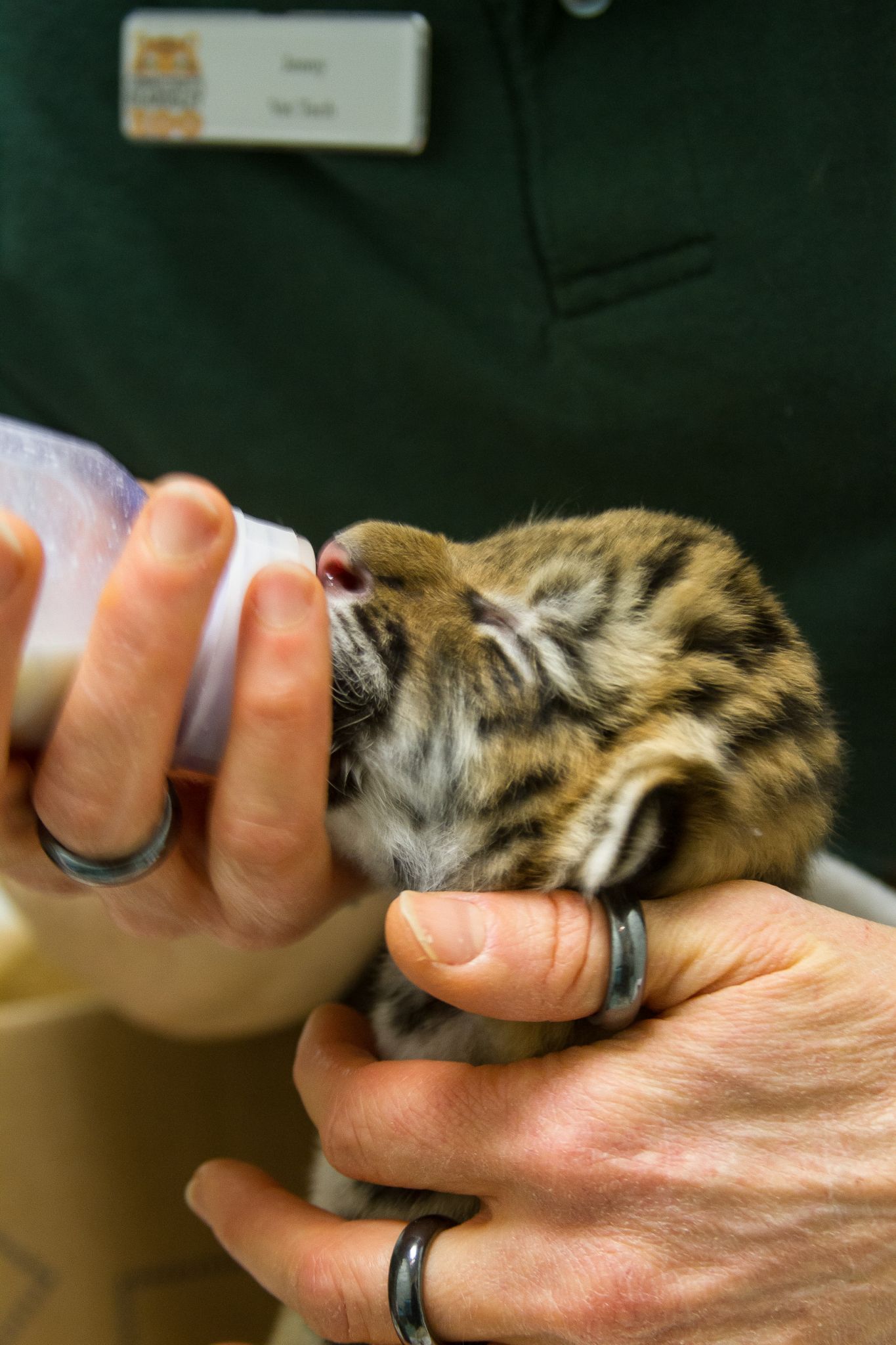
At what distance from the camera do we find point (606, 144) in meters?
1.29

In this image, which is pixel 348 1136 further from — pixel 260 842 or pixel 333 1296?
pixel 260 842

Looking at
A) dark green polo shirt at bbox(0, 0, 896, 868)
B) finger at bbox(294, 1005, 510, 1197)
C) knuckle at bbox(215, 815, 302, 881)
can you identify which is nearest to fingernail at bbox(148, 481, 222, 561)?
knuckle at bbox(215, 815, 302, 881)

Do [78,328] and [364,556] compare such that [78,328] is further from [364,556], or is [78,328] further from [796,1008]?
[796,1008]

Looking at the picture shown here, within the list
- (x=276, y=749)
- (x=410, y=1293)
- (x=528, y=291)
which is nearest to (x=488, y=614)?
(x=276, y=749)

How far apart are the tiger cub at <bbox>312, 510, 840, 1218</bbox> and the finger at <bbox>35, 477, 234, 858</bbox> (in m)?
0.15

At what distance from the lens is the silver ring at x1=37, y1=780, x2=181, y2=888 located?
0.79m

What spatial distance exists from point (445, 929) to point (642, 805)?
0.53ft

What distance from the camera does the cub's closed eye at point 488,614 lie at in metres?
0.84

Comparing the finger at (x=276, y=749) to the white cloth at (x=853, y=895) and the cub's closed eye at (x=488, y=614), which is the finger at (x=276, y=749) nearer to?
the cub's closed eye at (x=488, y=614)

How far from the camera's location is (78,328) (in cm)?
146

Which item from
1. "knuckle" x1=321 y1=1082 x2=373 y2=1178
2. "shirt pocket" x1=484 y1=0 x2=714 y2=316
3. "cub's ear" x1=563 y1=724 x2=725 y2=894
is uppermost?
"shirt pocket" x1=484 y1=0 x2=714 y2=316

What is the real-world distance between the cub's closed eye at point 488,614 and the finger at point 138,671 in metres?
0.23

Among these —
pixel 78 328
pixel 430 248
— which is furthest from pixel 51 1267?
pixel 430 248

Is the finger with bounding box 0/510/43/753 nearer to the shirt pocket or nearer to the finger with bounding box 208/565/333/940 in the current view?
the finger with bounding box 208/565/333/940
